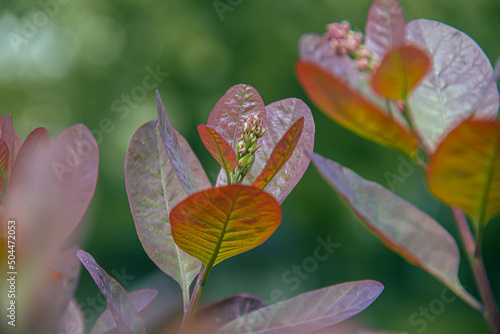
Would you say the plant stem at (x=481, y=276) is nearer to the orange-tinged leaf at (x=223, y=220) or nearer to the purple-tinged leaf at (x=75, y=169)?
the orange-tinged leaf at (x=223, y=220)

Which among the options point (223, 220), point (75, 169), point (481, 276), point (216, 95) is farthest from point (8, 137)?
point (216, 95)

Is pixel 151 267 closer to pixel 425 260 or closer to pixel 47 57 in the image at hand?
pixel 47 57

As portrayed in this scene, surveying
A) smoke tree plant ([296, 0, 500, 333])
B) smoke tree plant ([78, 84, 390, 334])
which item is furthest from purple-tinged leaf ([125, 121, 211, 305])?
smoke tree plant ([296, 0, 500, 333])

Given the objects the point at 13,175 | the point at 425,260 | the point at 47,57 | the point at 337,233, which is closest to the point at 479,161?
the point at 425,260

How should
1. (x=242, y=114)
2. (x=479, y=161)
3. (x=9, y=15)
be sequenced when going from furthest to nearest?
1. (x=9, y=15)
2. (x=242, y=114)
3. (x=479, y=161)

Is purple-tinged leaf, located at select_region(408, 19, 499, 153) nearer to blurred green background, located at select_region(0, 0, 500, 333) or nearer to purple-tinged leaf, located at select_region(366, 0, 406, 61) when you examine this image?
purple-tinged leaf, located at select_region(366, 0, 406, 61)

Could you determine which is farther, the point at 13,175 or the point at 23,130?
the point at 23,130
